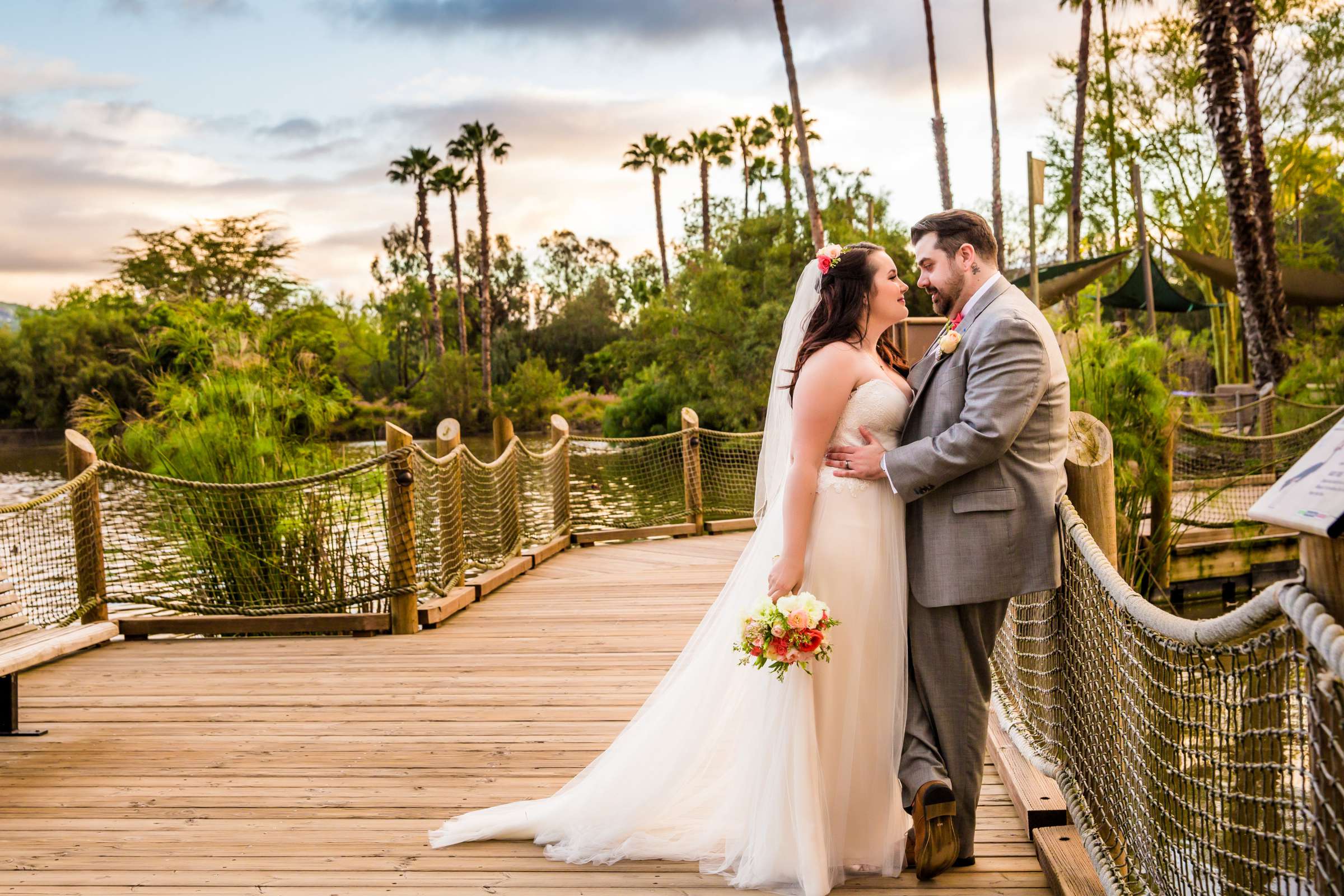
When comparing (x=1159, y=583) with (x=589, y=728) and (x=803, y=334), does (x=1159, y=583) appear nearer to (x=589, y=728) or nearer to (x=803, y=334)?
(x=589, y=728)

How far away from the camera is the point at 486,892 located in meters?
2.77

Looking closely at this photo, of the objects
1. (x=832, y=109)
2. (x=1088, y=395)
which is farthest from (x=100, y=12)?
(x=1088, y=395)

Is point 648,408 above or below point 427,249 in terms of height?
below

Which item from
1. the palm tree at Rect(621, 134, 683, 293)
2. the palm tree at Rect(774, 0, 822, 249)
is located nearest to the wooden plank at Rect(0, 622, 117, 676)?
the palm tree at Rect(774, 0, 822, 249)

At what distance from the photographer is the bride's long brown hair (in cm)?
289

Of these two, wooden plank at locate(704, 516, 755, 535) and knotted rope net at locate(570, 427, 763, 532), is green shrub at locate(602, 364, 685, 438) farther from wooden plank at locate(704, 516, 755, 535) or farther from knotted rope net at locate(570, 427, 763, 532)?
wooden plank at locate(704, 516, 755, 535)

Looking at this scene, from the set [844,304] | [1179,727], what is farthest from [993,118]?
[1179,727]

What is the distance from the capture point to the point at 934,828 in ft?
8.82

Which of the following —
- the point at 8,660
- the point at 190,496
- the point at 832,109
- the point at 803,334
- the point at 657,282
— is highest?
the point at 832,109

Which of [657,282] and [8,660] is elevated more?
[657,282]

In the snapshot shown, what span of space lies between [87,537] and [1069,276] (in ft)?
50.0

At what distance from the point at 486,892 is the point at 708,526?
26.3ft

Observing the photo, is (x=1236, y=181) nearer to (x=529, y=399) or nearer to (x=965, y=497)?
(x=965, y=497)

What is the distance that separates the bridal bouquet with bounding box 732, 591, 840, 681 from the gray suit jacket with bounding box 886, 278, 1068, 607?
0.31 metres
